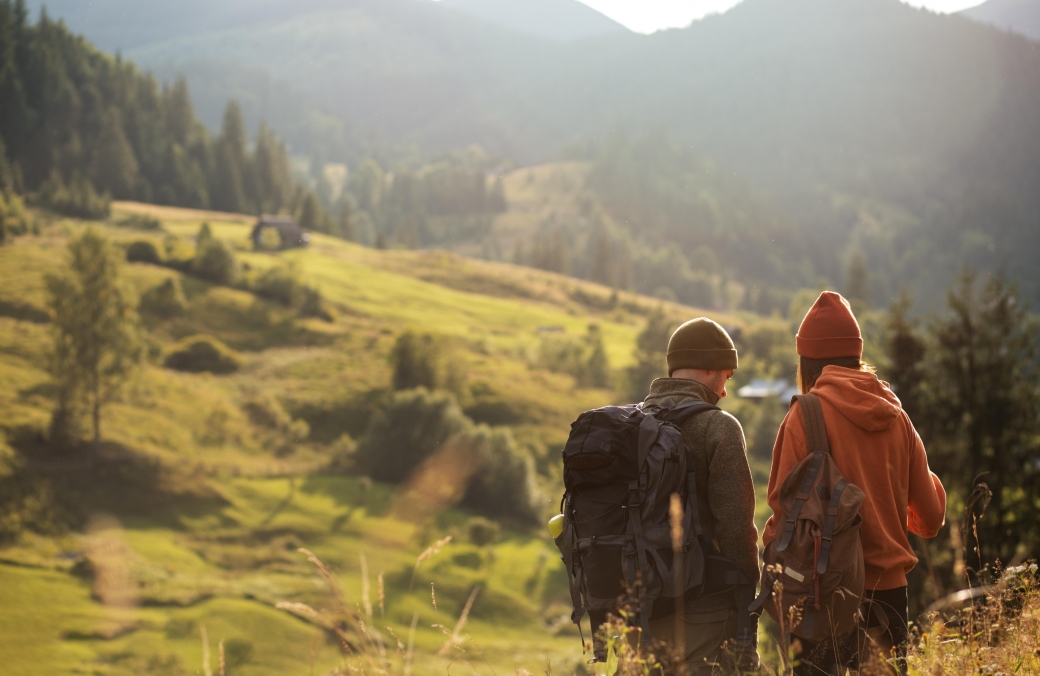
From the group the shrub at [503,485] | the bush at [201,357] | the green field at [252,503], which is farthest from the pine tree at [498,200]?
the shrub at [503,485]

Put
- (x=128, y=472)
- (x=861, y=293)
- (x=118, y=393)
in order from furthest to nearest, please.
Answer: (x=861, y=293), (x=118, y=393), (x=128, y=472)

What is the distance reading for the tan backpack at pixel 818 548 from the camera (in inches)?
134

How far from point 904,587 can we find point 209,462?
4912 cm

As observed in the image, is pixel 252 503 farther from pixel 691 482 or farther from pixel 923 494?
pixel 923 494

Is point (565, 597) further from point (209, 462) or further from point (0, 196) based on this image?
point (0, 196)

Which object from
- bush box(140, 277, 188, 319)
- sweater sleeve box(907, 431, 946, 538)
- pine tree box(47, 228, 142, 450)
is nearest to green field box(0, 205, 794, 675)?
bush box(140, 277, 188, 319)

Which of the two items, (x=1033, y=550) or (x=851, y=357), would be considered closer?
(x=851, y=357)

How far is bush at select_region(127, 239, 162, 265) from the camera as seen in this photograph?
69688 mm

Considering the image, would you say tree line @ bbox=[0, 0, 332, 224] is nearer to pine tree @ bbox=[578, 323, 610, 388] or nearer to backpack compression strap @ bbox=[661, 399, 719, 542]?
pine tree @ bbox=[578, 323, 610, 388]

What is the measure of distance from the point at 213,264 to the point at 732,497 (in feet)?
239

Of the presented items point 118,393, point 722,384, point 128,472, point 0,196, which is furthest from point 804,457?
point 0,196

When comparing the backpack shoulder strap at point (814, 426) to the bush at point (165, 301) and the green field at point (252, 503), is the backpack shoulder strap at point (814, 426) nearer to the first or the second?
the green field at point (252, 503)

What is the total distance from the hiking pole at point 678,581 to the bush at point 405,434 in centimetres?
4816

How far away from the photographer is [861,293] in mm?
108875
